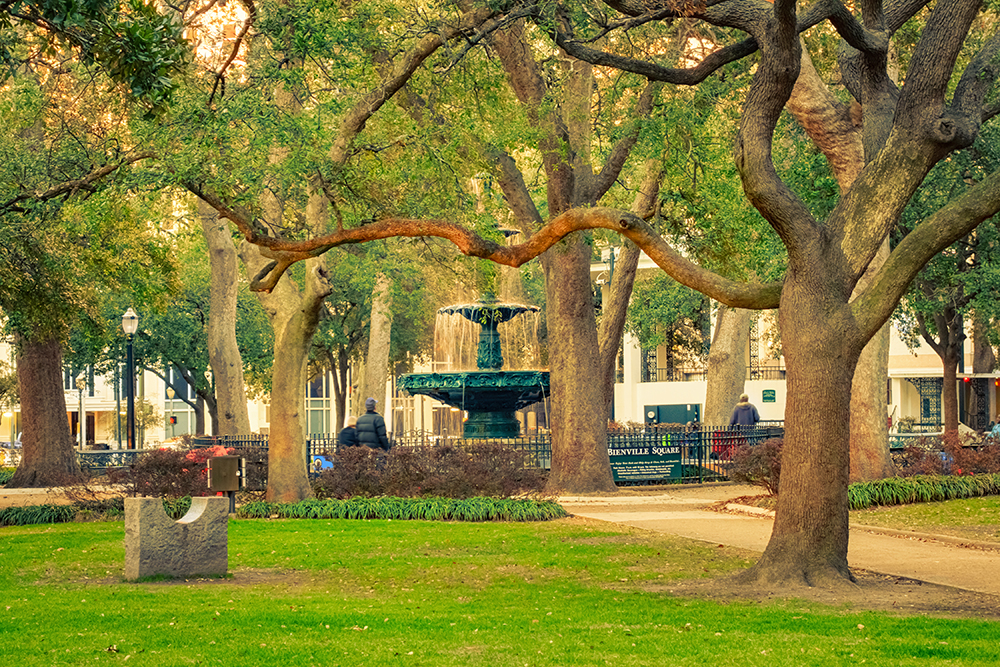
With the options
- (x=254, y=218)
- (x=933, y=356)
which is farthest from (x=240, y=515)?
(x=933, y=356)

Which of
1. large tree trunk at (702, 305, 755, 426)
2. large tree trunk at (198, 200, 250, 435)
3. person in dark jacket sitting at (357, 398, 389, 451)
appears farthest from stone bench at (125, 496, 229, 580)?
large tree trunk at (702, 305, 755, 426)

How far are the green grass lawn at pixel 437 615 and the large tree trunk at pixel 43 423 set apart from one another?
10.9 m

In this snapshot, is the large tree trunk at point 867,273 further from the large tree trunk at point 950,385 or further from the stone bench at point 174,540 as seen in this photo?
the large tree trunk at point 950,385

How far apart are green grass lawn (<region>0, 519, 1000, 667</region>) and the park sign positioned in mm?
9912

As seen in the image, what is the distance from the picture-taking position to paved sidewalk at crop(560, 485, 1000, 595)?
11.7 metres

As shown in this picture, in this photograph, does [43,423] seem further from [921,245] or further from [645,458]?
[921,245]

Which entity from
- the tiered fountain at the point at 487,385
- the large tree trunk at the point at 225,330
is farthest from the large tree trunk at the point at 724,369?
the large tree trunk at the point at 225,330

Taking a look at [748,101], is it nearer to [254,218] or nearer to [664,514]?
[254,218]

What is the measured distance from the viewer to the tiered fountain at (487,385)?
75.6 feet

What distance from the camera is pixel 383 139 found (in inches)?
722

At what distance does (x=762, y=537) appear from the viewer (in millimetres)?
14906

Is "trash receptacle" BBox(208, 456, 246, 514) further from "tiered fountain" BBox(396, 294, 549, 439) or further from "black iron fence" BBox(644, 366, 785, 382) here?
"black iron fence" BBox(644, 366, 785, 382)

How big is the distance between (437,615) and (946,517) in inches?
388

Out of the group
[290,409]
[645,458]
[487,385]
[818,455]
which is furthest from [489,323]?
→ [818,455]
